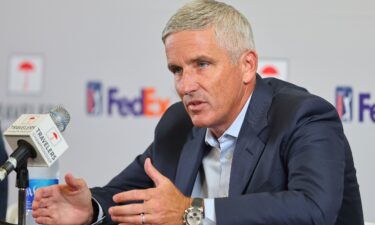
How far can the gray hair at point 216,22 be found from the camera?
1727 mm

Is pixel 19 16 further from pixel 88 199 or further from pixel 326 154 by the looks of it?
pixel 326 154

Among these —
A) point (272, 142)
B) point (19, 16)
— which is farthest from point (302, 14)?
point (272, 142)

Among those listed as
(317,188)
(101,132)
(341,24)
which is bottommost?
(101,132)

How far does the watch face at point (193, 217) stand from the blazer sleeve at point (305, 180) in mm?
51

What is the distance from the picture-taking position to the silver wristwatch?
1438 millimetres

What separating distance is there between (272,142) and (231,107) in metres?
0.19

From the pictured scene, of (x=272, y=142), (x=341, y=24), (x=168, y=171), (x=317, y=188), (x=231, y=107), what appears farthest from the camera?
(x=341, y=24)

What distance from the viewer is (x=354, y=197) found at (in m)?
1.82

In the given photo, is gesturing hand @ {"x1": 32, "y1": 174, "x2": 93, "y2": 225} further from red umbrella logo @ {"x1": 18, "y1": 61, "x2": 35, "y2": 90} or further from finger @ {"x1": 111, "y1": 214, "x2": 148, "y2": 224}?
red umbrella logo @ {"x1": 18, "y1": 61, "x2": 35, "y2": 90}

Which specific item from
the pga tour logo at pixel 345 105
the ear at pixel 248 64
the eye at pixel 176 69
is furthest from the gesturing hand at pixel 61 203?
the pga tour logo at pixel 345 105

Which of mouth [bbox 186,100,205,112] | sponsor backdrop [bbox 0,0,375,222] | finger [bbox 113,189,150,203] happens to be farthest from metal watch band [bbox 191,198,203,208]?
sponsor backdrop [bbox 0,0,375,222]

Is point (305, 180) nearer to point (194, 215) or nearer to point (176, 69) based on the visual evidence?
point (194, 215)

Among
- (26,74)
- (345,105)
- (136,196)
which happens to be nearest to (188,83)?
(136,196)

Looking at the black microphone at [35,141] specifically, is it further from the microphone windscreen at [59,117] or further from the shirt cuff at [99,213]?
the shirt cuff at [99,213]
